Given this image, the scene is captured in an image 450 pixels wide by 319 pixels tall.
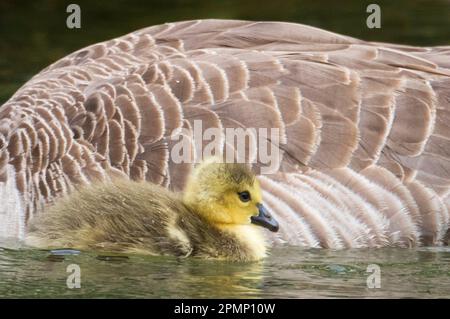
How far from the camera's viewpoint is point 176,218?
7918 mm

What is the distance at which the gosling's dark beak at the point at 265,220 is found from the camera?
779cm

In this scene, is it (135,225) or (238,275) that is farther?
(135,225)

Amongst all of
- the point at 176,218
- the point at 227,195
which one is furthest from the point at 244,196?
the point at 176,218

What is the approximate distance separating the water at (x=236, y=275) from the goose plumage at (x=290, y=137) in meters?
0.20

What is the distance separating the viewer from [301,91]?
8594 millimetres

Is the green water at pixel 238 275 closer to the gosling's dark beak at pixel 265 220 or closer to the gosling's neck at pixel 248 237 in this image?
the gosling's neck at pixel 248 237

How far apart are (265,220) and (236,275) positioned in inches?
14.8

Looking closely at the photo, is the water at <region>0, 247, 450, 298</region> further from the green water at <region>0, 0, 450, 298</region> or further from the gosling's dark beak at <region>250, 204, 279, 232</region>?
the gosling's dark beak at <region>250, 204, 279, 232</region>

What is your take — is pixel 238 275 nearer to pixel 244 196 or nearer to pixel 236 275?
pixel 236 275

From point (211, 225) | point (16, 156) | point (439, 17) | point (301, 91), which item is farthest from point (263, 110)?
point (439, 17)

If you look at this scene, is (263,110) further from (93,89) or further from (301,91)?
(93,89)

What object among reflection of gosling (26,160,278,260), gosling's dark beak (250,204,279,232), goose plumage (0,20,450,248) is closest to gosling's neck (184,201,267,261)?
reflection of gosling (26,160,278,260)

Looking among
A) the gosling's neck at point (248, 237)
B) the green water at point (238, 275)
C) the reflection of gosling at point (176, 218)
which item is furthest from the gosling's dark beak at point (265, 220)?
the green water at point (238, 275)

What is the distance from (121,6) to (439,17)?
3.70m
